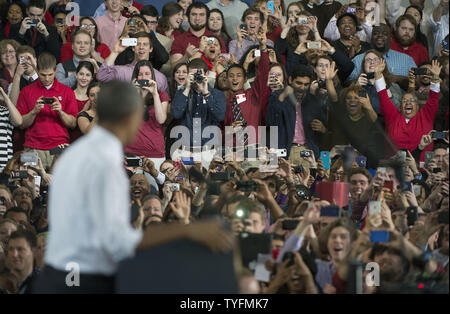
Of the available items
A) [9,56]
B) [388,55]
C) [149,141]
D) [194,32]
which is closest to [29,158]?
[149,141]

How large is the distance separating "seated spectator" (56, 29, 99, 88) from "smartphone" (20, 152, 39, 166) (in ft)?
4.48

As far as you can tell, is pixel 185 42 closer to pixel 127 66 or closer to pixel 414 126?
pixel 127 66

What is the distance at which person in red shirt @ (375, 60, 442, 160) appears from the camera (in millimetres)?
7746

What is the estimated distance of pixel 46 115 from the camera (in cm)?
785

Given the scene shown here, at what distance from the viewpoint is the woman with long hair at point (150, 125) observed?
7.75m

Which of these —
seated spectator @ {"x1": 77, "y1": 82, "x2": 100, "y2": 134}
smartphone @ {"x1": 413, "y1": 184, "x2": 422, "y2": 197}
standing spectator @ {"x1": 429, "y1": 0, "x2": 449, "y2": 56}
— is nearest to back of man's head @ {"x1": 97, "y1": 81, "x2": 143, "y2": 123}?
smartphone @ {"x1": 413, "y1": 184, "x2": 422, "y2": 197}

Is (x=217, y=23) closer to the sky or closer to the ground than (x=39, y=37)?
closer to the sky

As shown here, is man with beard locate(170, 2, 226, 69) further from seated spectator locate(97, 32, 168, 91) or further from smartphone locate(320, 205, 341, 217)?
smartphone locate(320, 205, 341, 217)

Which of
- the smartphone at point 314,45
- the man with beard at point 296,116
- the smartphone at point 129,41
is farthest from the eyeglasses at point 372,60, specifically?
the smartphone at point 129,41

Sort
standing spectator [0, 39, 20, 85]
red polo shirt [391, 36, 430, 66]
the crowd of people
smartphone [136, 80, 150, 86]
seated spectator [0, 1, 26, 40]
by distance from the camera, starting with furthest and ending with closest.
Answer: seated spectator [0, 1, 26, 40], red polo shirt [391, 36, 430, 66], standing spectator [0, 39, 20, 85], smartphone [136, 80, 150, 86], the crowd of people

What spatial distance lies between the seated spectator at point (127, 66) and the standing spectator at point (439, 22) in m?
2.87

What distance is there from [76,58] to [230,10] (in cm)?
175
